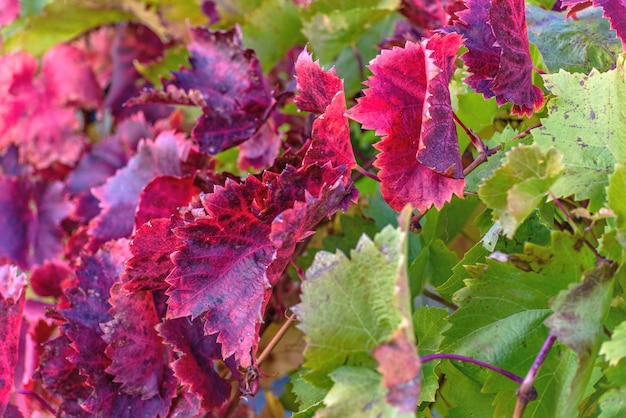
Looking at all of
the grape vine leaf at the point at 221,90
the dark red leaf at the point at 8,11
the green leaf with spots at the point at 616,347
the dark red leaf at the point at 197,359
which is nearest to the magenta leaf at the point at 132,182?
the grape vine leaf at the point at 221,90

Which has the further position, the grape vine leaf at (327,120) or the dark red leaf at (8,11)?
the dark red leaf at (8,11)

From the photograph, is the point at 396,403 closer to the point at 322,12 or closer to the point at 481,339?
the point at 481,339

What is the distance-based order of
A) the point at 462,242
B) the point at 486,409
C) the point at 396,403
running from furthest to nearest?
the point at 462,242
the point at 486,409
the point at 396,403

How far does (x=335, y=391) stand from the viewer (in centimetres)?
34

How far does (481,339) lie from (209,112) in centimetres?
30

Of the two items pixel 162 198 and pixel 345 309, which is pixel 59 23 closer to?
pixel 162 198

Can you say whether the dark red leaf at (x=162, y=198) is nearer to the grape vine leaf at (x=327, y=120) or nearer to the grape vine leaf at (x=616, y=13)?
the grape vine leaf at (x=327, y=120)

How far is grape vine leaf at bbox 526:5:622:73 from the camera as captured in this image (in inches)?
19.7

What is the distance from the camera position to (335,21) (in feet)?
2.34

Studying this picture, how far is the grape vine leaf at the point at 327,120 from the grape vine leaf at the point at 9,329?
0.83ft

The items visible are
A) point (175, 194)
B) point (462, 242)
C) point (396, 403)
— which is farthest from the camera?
point (462, 242)

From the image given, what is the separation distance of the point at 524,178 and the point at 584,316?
80mm

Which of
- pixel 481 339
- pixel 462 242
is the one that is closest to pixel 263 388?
pixel 462 242

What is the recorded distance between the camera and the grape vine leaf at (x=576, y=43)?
0.50 metres
